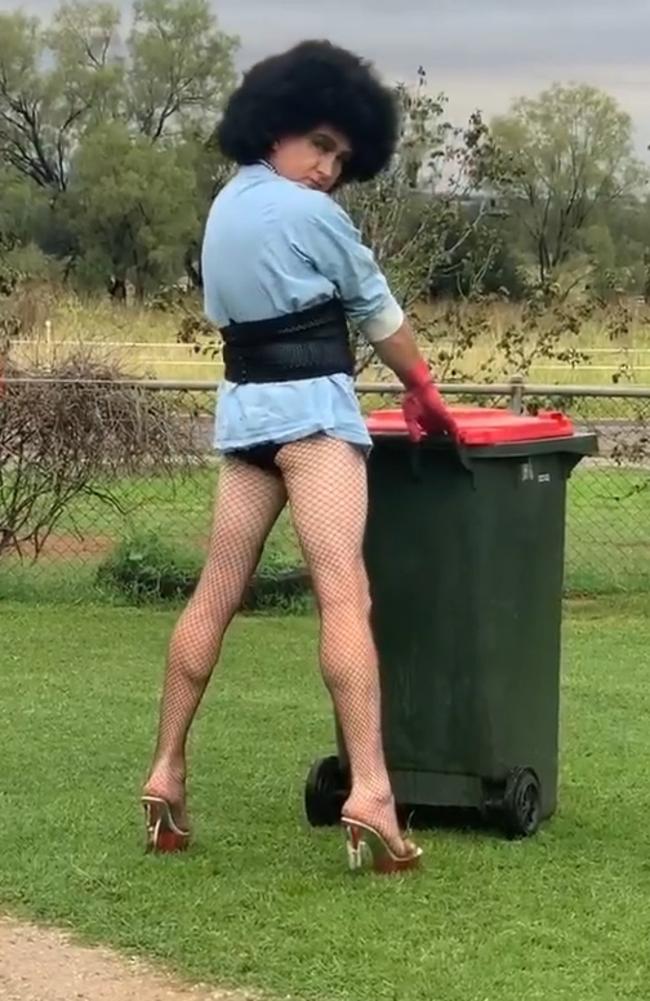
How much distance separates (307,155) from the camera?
4668mm

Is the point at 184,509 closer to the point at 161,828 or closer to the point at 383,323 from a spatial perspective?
the point at 161,828

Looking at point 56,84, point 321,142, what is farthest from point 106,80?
point 321,142

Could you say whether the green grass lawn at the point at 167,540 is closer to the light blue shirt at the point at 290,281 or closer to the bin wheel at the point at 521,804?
the bin wheel at the point at 521,804

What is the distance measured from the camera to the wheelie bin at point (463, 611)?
4.85m

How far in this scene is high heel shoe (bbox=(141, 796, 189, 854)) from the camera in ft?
15.5

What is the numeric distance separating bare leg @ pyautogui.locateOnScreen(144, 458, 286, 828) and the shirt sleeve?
0.51m

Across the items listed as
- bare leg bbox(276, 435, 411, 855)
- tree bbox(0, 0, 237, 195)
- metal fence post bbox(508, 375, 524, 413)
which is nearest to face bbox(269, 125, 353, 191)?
bare leg bbox(276, 435, 411, 855)

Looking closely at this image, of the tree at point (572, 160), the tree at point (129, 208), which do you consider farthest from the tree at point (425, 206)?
the tree at point (129, 208)

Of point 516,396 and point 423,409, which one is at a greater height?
point 423,409

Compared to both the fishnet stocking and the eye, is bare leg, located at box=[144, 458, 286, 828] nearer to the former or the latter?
the fishnet stocking

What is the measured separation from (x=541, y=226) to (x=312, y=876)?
26706 mm

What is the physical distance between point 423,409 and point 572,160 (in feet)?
106

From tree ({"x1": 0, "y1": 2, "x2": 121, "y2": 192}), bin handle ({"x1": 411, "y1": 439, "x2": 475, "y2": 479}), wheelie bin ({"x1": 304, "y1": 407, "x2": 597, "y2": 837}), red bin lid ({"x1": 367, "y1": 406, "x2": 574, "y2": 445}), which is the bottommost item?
wheelie bin ({"x1": 304, "y1": 407, "x2": 597, "y2": 837})

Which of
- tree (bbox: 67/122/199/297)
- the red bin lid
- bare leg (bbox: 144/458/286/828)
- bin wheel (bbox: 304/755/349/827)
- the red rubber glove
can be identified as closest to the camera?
the red rubber glove
